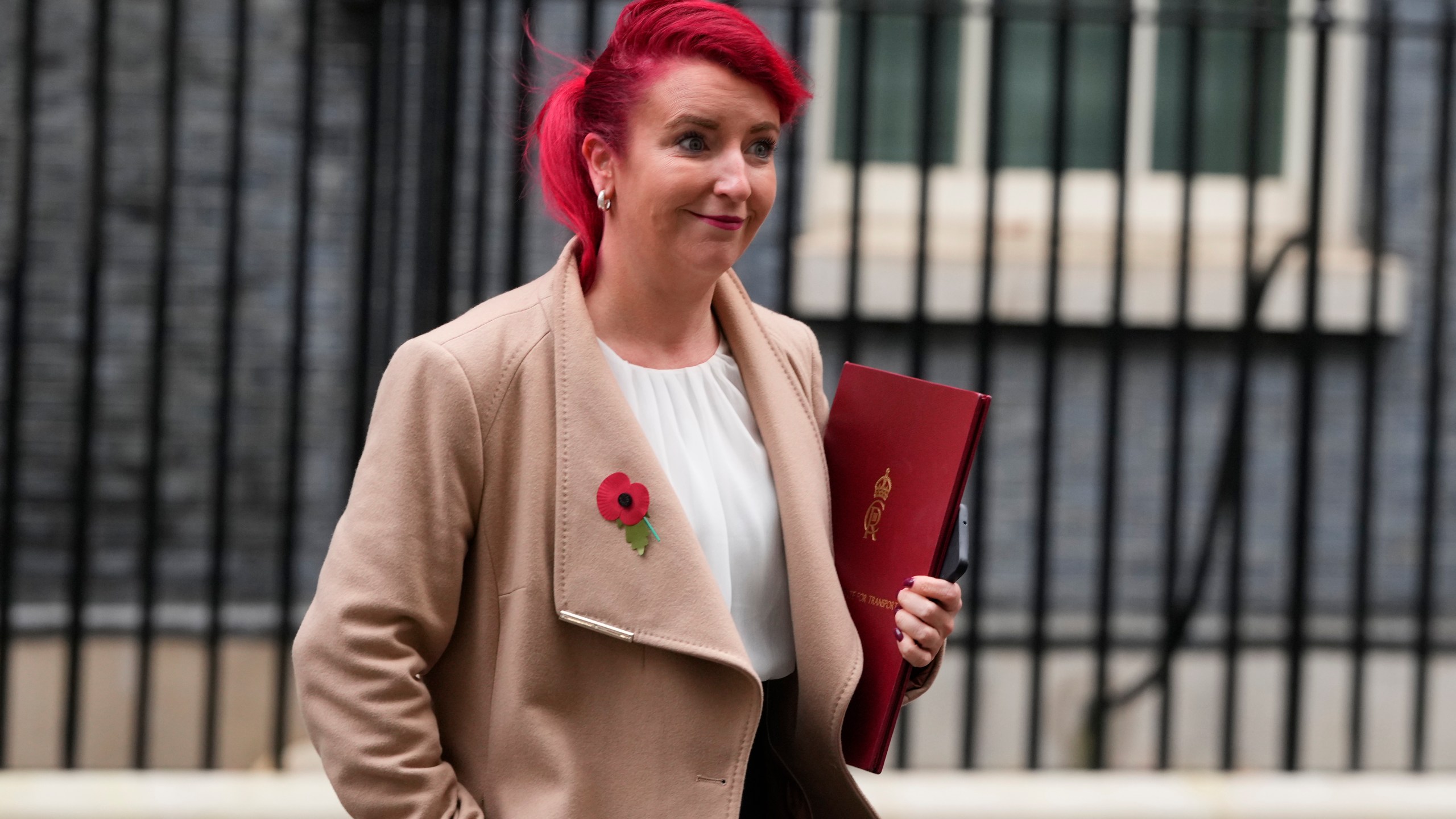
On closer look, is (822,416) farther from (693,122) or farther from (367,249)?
(367,249)

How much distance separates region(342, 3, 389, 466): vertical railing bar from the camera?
142 inches

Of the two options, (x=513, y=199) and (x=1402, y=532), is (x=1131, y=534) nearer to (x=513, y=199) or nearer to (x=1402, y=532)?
(x=1402, y=532)

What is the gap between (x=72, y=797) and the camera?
3420 mm

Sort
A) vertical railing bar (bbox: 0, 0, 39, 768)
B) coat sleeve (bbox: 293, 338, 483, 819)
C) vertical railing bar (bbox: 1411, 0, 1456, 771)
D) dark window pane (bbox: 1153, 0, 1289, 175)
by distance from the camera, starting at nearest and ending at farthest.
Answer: coat sleeve (bbox: 293, 338, 483, 819)
vertical railing bar (bbox: 0, 0, 39, 768)
vertical railing bar (bbox: 1411, 0, 1456, 771)
dark window pane (bbox: 1153, 0, 1289, 175)

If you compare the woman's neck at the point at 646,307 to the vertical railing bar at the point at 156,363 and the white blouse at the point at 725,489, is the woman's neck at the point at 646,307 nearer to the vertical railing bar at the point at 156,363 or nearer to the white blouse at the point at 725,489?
the white blouse at the point at 725,489

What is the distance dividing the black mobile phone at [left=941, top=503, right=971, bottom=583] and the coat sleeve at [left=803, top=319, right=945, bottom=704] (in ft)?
0.38

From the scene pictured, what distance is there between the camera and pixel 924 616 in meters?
1.83

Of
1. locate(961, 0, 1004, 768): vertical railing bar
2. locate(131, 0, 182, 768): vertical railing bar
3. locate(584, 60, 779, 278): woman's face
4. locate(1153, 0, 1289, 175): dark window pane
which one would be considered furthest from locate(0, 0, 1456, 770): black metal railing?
locate(584, 60, 779, 278): woman's face

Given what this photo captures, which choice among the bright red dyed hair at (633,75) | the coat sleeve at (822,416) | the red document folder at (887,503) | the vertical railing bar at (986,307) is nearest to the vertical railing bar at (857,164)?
the vertical railing bar at (986,307)

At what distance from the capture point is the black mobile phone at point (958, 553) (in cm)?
187

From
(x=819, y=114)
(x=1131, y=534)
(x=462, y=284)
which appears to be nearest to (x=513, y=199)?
(x=462, y=284)

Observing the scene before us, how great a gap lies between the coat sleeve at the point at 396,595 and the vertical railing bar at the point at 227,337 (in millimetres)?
2090

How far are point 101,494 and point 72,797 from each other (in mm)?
2207

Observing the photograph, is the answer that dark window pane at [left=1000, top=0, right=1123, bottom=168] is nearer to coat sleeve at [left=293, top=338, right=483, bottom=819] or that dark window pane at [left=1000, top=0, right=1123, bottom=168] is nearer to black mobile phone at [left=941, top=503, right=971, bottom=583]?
black mobile phone at [left=941, top=503, right=971, bottom=583]
